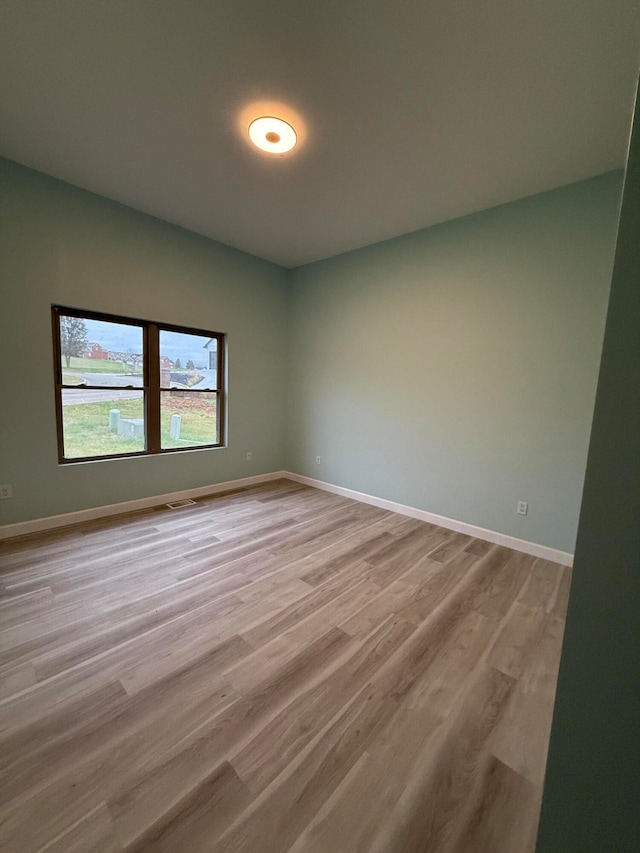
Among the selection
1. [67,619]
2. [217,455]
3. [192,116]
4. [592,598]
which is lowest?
[67,619]

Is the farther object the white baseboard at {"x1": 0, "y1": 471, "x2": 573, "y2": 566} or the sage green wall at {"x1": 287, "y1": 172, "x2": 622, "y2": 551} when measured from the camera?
the white baseboard at {"x1": 0, "y1": 471, "x2": 573, "y2": 566}

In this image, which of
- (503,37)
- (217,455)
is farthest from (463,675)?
(217,455)

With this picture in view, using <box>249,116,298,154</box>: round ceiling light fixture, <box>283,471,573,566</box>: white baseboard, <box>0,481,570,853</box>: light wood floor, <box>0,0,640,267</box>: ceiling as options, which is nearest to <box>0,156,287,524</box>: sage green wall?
<box>0,0,640,267</box>: ceiling

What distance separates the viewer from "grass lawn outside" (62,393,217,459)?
303 centimetres

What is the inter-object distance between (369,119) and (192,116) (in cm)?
109

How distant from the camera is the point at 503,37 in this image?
58.6 inches

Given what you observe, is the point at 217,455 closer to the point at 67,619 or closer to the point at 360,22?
the point at 67,619

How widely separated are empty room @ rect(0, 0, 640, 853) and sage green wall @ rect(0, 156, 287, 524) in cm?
3

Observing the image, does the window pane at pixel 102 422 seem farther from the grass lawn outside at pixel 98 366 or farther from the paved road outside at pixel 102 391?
the grass lawn outside at pixel 98 366

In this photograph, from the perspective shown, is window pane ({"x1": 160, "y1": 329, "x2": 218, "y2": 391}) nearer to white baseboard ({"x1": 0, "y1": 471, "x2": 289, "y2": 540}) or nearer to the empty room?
the empty room

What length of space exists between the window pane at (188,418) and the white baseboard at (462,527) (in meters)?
1.64

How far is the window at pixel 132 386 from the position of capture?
297 centimetres

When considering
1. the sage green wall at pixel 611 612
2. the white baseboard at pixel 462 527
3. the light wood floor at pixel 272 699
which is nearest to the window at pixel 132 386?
the light wood floor at pixel 272 699

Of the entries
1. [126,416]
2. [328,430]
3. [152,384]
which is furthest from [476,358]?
[126,416]
